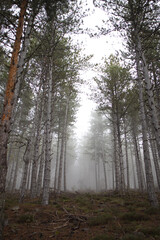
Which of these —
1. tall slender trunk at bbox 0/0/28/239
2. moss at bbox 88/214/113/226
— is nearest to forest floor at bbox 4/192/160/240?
moss at bbox 88/214/113/226

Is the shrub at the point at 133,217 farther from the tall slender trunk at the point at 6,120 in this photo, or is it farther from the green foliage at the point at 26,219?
the tall slender trunk at the point at 6,120

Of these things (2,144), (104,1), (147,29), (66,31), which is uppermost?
(104,1)

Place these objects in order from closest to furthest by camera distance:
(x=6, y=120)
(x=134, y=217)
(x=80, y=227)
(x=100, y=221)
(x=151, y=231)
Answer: (x=151, y=231) < (x=6, y=120) < (x=80, y=227) < (x=100, y=221) < (x=134, y=217)

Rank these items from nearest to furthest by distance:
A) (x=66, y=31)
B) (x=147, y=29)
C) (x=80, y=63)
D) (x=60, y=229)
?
(x=60, y=229)
(x=66, y=31)
(x=147, y=29)
(x=80, y=63)

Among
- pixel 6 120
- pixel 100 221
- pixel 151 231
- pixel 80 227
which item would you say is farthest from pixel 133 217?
pixel 6 120

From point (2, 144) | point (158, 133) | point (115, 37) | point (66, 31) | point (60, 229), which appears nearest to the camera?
point (2, 144)

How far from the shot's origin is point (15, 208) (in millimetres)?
5621

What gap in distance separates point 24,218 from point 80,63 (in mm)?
9530

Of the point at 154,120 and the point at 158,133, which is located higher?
the point at 154,120

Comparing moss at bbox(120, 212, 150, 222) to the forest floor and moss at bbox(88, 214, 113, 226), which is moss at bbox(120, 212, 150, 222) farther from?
moss at bbox(88, 214, 113, 226)

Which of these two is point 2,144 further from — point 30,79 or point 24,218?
point 30,79

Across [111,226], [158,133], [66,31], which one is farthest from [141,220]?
[66,31]

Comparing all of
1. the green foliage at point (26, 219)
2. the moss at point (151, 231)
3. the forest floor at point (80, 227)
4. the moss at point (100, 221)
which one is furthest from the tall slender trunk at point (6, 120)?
the moss at point (151, 231)

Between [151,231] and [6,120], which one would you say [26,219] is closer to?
[6,120]
